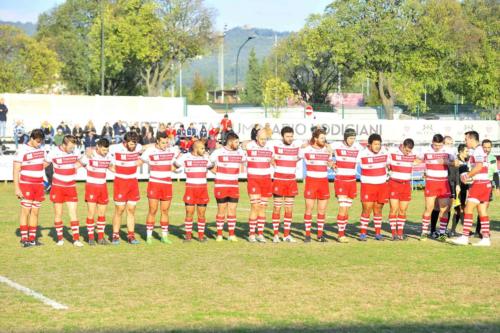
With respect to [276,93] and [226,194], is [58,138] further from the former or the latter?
[276,93]

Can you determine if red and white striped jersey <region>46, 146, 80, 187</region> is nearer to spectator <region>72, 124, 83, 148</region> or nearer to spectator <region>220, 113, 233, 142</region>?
spectator <region>72, 124, 83, 148</region>

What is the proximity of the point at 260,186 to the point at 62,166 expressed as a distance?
4.10m

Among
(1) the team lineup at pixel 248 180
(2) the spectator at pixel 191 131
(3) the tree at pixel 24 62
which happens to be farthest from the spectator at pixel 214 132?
(3) the tree at pixel 24 62

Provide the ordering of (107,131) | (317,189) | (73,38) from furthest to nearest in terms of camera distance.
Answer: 1. (73,38)
2. (107,131)
3. (317,189)

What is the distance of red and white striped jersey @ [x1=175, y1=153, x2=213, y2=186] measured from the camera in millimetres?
17266

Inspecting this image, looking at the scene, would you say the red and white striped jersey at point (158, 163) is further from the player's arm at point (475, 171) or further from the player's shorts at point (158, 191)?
the player's arm at point (475, 171)

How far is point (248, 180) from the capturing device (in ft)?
57.1

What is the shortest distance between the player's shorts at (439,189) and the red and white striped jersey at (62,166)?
25.2ft

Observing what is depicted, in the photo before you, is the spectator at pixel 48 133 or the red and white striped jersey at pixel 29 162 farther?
the spectator at pixel 48 133

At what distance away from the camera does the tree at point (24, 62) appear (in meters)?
79.5

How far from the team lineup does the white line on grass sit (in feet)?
11.8

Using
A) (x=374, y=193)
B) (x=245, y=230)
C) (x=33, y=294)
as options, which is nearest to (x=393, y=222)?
(x=374, y=193)

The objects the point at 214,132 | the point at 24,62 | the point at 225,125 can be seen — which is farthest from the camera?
the point at 24,62

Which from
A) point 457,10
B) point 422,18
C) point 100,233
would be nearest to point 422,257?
point 100,233
